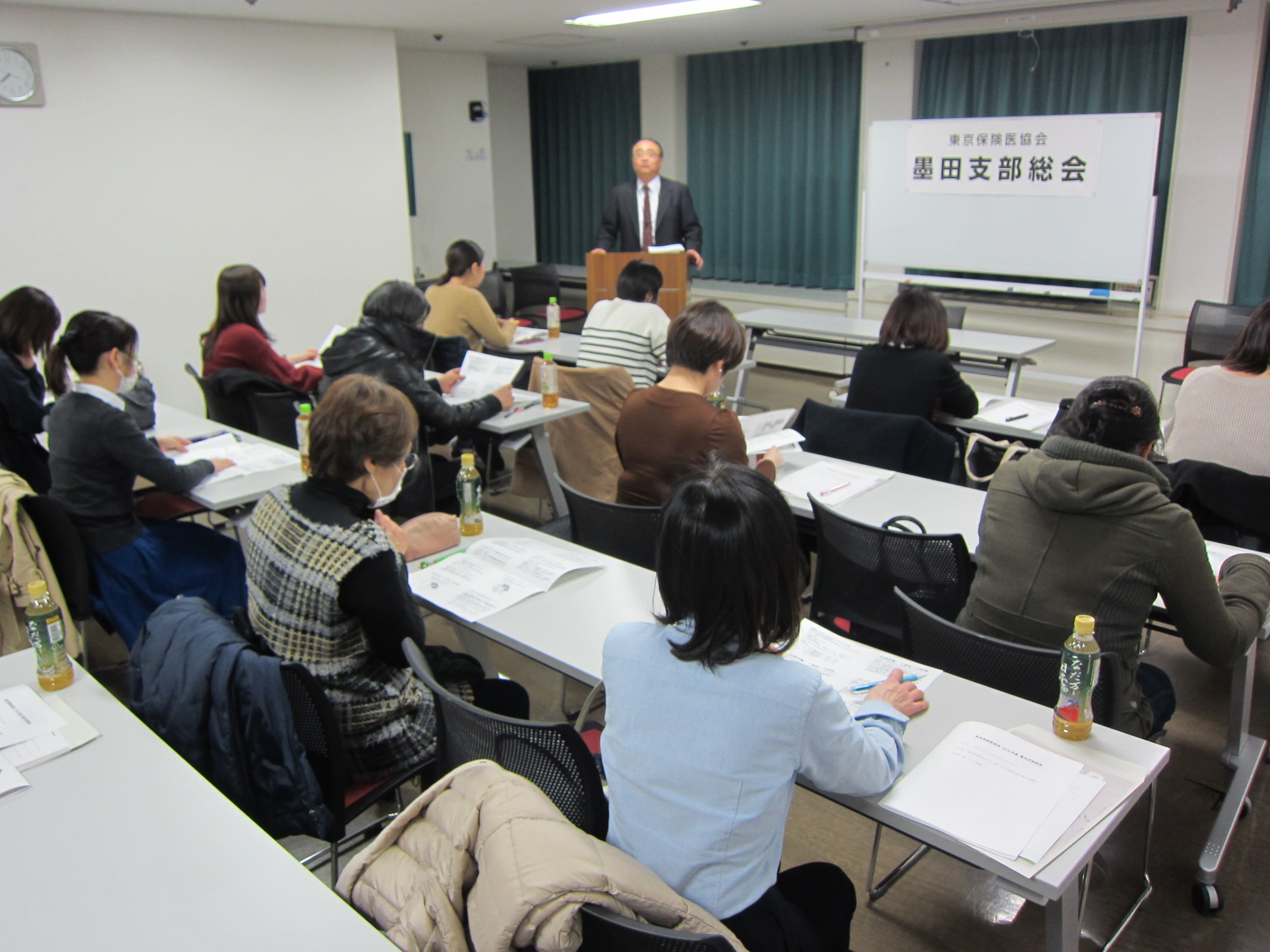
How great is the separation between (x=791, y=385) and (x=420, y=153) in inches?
132

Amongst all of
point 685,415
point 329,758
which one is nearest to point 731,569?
point 329,758

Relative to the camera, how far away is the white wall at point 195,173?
17.4 ft

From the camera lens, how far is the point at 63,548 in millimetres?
2549

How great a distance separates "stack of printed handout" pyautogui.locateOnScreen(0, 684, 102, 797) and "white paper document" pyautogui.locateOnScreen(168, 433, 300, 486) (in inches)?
52.8

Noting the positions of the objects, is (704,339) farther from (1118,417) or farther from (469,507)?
(1118,417)

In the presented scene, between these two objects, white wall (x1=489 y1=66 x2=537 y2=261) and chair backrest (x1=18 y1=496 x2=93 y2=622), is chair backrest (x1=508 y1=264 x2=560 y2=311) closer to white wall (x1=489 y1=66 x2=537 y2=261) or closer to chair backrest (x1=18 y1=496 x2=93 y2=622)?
white wall (x1=489 y1=66 x2=537 y2=261)

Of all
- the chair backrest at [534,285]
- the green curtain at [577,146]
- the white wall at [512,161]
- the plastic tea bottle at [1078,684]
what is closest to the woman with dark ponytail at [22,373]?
the plastic tea bottle at [1078,684]

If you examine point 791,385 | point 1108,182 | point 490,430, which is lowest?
point 791,385

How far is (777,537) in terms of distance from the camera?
4.22 feet

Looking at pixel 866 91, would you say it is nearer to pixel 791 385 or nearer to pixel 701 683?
pixel 791 385

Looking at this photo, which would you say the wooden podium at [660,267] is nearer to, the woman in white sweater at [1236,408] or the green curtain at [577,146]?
the green curtain at [577,146]

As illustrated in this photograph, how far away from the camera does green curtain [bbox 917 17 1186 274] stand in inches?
224

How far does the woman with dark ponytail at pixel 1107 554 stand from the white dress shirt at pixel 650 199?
4632mm

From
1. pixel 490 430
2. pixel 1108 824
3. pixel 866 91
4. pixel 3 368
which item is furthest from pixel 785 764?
pixel 866 91
